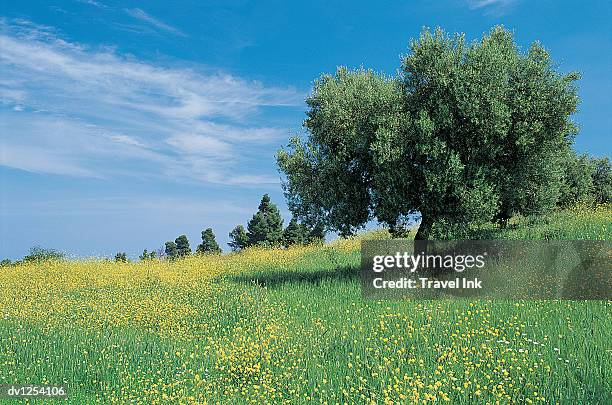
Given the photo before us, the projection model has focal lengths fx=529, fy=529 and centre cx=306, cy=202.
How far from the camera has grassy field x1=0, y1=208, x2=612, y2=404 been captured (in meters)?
11.5

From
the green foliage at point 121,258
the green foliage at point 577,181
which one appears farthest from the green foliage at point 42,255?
the green foliage at point 577,181

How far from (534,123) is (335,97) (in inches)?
343

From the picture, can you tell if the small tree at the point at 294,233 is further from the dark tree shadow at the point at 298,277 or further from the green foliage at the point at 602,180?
the green foliage at the point at 602,180

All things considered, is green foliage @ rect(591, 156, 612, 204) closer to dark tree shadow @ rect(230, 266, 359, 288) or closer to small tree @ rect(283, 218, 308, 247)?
small tree @ rect(283, 218, 308, 247)

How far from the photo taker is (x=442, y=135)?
22.7 meters

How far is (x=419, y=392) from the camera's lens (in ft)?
36.4

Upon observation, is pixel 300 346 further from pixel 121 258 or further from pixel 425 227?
pixel 121 258

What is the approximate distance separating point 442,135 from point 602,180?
46.3m

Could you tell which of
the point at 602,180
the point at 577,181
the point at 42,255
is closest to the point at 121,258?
the point at 42,255

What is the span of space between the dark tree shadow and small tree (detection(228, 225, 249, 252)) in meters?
31.4

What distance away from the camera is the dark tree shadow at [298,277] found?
24531mm

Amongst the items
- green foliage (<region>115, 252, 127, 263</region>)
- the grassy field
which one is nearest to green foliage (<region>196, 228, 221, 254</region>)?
green foliage (<region>115, 252, 127, 263</region>)

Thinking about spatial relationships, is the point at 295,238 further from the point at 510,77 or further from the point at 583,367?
the point at 583,367

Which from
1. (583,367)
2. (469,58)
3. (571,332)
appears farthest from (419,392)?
(469,58)
